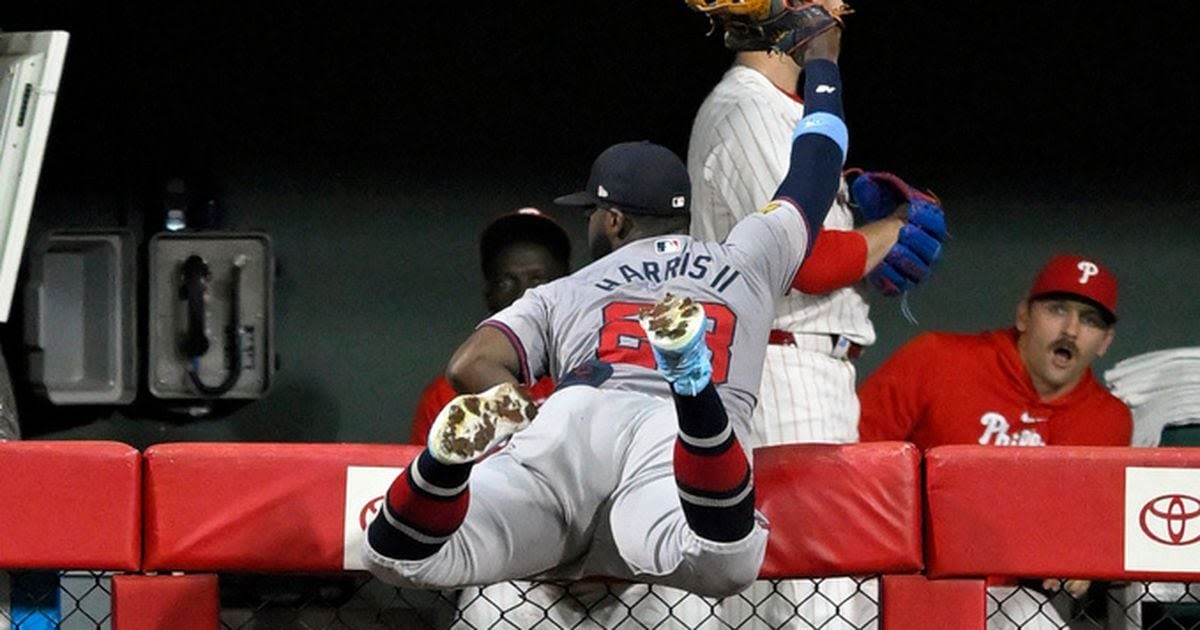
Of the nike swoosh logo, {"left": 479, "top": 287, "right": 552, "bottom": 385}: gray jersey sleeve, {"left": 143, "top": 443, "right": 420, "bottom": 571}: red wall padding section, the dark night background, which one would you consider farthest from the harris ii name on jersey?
the dark night background

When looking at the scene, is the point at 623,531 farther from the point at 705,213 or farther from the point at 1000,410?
the point at 1000,410

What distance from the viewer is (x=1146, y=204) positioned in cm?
586

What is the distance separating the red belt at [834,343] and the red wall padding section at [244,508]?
107 cm

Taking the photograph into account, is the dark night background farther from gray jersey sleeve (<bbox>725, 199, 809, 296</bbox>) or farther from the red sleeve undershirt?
gray jersey sleeve (<bbox>725, 199, 809, 296</bbox>)

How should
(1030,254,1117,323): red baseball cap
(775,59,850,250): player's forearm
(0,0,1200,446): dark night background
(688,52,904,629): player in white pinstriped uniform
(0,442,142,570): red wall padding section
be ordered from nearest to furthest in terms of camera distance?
(0,442,142,570): red wall padding section, (775,59,850,250): player's forearm, (688,52,904,629): player in white pinstriped uniform, (1030,254,1117,323): red baseball cap, (0,0,1200,446): dark night background

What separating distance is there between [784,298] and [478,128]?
64.0 inches

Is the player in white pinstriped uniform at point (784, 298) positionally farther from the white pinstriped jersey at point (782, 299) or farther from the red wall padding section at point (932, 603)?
the red wall padding section at point (932, 603)

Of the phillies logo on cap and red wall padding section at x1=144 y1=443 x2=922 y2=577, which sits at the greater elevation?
the phillies logo on cap

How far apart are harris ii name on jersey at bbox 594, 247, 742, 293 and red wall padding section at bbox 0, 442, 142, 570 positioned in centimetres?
85

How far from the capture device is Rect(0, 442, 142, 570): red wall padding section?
3.52 metres

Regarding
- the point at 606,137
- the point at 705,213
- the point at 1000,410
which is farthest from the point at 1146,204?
the point at 705,213

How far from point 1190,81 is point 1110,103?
21cm

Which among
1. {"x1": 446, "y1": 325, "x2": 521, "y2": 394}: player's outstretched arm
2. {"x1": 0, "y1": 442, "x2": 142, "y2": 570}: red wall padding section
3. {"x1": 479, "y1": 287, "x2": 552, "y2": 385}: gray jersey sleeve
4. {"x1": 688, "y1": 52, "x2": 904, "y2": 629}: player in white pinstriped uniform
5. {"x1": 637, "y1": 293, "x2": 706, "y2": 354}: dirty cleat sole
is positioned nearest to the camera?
{"x1": 637, "y1": 293, "x2": 706, "y2": 354}: dirty cleat sole

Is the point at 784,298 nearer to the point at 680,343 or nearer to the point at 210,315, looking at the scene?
the point at 680,343
